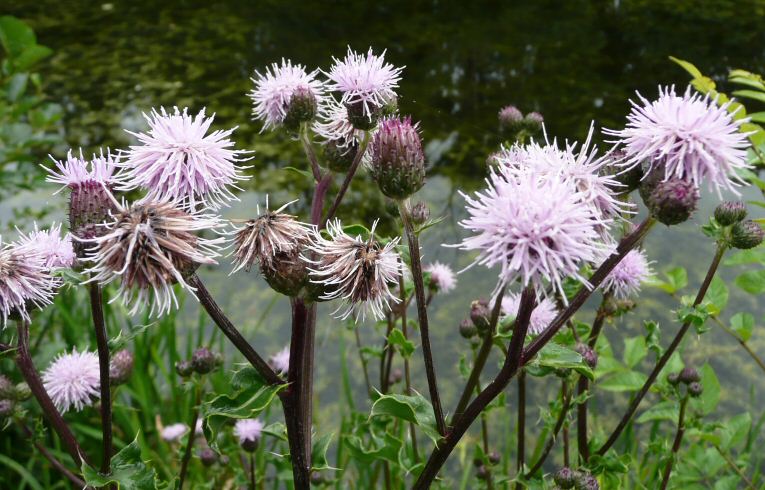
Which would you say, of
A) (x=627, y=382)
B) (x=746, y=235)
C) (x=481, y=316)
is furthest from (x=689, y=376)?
(x=481, y=316)

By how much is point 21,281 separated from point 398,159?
74cm

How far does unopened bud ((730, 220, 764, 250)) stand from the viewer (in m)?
1.53

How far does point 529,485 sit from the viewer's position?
1523mm

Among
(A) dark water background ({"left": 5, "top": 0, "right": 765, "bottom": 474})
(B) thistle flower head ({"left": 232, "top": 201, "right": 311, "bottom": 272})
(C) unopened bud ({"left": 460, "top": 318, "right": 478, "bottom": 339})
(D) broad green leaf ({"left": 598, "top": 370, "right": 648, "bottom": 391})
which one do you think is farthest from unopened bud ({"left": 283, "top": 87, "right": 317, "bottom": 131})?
(A) dark water background ({"left": 5, "top": 0, "right": 765, "bottom": 474})

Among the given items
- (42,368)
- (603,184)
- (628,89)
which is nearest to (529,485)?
(603,184)

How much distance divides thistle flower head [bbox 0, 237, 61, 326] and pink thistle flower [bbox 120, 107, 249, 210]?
237 millimetres

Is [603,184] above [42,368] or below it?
above

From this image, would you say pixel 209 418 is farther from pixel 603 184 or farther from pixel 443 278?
pixel 443 278

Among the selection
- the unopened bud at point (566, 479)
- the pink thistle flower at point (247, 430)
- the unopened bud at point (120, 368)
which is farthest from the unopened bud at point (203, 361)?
the unopened bud at point (566, 479)

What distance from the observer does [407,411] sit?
1.14 m

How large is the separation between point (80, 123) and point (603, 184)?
533 cm

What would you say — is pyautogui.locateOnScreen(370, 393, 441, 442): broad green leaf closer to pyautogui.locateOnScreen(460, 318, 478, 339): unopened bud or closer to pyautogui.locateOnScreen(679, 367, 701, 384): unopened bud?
pyautogui.locateOnScreen(460, 318, 478, 339): unopened bud

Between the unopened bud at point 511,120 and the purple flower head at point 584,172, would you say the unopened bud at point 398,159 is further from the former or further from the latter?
Result: the unopened bud at point 511,120

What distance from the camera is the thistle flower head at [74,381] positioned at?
6.14ft
